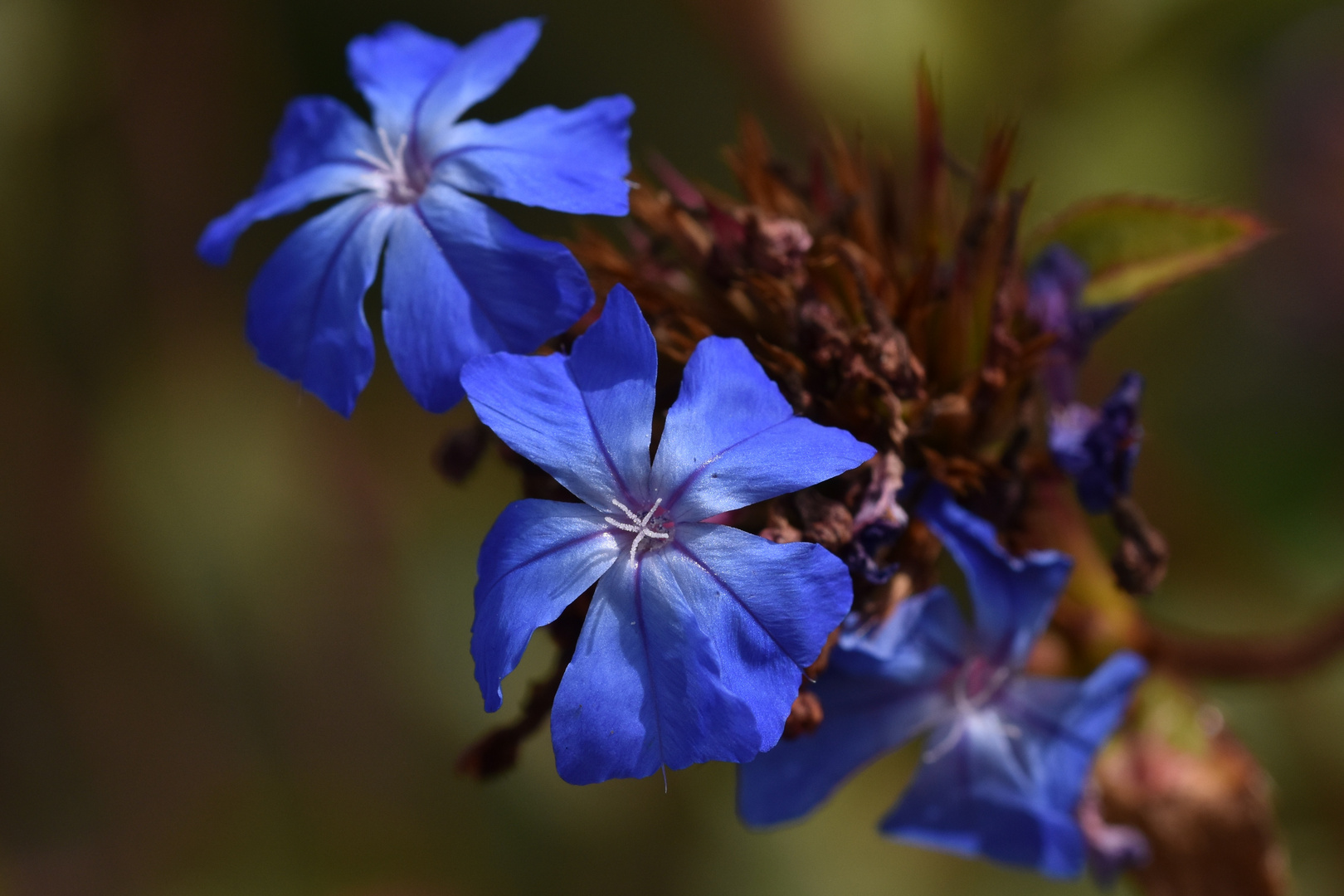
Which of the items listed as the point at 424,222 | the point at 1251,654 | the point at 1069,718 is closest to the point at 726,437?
the point at 424,222

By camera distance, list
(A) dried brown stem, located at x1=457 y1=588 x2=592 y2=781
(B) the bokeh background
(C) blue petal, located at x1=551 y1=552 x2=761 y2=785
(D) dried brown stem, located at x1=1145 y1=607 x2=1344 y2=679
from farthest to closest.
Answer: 1. (B) the bokeh background
2. (D) dried brown stem, located at x1=1145 y1=607 x2=1344 y2=679
3. (A) dried brown stem, located at x1=457 y1=588 x2=592 y2=781
4. (C) blue petal, located at x1=551 y1=552 x2=761 y2=785

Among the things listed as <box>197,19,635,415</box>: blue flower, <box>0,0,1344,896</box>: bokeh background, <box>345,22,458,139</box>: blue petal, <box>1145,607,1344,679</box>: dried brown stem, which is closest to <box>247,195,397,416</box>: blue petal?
<box>197,19,635,415</box>: blue flower

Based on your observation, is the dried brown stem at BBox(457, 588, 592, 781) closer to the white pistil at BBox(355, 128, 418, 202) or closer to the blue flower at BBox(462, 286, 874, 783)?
the blue flower at BBox(462, 286, 874, 783)

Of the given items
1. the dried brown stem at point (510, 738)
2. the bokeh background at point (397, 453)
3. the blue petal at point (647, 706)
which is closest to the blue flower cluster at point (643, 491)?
the blue petal at point (647, 706)

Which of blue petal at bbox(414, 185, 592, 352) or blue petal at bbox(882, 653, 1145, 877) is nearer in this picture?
blue petal at bbox(414, 185, 592, 352)

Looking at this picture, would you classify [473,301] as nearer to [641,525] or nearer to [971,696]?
[641,525]

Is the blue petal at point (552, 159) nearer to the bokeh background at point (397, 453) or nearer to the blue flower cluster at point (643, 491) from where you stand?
the blue flower cluster at point (643, 491)

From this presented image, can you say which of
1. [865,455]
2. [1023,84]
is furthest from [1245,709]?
[865,455]
